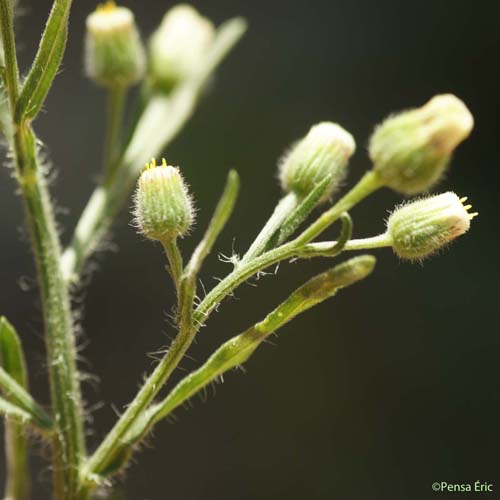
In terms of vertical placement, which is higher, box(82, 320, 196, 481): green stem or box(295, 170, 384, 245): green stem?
box(295, 170, 384, 245): green stem

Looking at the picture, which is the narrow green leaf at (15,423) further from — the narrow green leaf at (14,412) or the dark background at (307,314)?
the dark background at (307,314)

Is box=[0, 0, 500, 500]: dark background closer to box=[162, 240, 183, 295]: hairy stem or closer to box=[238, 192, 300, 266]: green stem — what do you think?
box=[238, 192, 300, 266]: green stem

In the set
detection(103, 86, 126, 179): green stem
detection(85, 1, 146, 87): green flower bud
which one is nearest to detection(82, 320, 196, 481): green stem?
detection(103, 86, 126, 179): green stem

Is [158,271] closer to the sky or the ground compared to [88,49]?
closer to the sky

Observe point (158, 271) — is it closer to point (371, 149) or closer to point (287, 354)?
point (287, 354)

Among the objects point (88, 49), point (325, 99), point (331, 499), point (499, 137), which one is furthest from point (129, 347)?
point (88, 49)

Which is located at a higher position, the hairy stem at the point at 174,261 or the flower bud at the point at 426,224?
the flower bud at the point at 426,224

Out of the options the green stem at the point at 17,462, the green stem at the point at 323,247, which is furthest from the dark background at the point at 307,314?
the green stem at the point at 323,247
